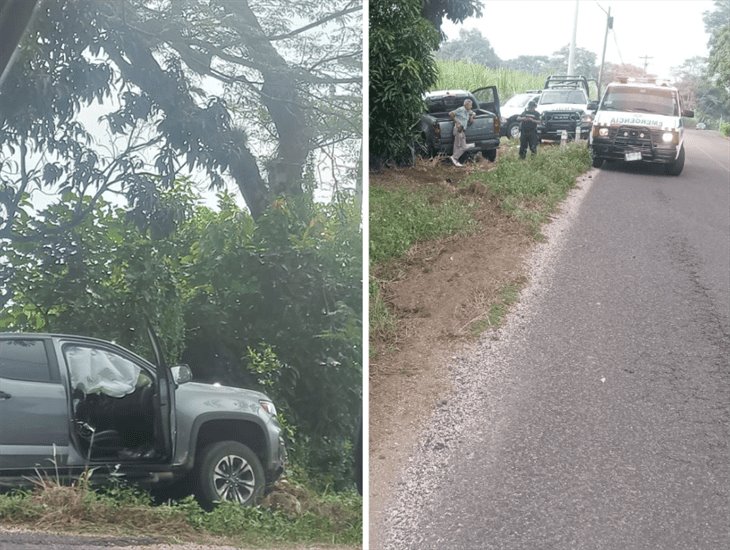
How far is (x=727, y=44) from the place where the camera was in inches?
344

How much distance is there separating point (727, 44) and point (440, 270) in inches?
181

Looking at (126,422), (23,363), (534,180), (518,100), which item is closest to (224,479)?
(126,422)

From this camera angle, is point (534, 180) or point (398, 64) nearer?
point (398, 64)

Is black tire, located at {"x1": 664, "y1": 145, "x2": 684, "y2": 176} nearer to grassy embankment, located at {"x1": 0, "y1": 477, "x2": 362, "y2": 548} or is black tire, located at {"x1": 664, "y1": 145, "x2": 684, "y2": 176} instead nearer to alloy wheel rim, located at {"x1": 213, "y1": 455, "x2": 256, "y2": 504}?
grassy embankment, located at {"x1": 0, "y1": 477, "x2": 362, "y2": 548}

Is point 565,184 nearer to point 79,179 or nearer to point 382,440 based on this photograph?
point 382,440

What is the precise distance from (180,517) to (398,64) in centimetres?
701

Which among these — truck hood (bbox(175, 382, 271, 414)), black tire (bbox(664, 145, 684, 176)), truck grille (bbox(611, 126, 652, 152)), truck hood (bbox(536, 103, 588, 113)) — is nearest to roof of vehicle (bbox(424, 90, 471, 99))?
truck hood (bbox(536, 103, 588, 113))

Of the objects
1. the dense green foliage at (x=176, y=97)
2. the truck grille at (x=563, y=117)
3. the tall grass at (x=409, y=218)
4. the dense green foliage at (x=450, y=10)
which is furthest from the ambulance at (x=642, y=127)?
the dense green foliage at (x=176, y=97)

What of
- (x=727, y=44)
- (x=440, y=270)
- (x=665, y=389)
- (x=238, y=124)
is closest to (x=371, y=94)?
(x=440, y=270)

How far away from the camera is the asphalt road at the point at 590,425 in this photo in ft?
11.0

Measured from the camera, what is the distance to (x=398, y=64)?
8.34 m

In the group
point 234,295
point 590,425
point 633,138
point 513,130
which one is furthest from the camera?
point 633,138

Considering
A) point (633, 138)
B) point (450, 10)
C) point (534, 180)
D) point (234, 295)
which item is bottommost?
point (234, 295)

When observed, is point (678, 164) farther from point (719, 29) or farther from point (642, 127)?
point (719, 29)
